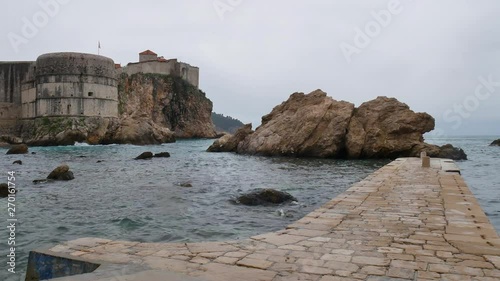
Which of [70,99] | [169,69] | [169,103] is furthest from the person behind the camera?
[169,103]

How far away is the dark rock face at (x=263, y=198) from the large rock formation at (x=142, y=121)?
36.1 meters

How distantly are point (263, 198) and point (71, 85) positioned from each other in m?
40.3

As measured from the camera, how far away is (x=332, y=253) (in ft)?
14.6

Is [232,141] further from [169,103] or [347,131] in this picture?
[169,103]

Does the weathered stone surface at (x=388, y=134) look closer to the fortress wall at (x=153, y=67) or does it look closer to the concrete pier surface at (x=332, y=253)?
the concrete pier surface at (x=332, y=253)

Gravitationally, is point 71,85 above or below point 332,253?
above

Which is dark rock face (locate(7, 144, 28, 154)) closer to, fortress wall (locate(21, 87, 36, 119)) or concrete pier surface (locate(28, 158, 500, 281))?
fortress wall (locate(21, 87, 36, 119))

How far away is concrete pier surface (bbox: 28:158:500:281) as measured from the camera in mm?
3740

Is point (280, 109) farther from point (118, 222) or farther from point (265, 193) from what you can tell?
point (118, 222)

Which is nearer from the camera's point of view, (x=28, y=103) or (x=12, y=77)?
(x=28, y=103)

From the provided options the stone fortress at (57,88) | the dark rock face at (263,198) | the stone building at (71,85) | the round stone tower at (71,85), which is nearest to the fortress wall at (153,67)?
the stone fortress at (57,88)

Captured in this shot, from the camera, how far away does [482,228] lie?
564 cm

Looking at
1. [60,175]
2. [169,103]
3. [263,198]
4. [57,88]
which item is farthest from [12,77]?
[263,198]

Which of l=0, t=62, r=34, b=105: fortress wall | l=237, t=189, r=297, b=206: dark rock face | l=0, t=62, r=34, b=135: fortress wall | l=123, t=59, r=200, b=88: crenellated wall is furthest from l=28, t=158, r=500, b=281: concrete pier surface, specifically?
l=123, t=59, r=200, b=88: crenellated wall
